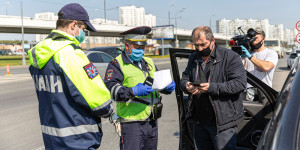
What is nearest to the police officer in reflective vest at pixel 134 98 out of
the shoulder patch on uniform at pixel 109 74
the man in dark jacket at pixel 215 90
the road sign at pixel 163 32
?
the shoulder patch on uniform at pixel 109 74

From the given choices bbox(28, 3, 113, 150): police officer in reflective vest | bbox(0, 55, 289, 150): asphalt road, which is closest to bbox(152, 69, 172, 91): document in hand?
bbox(28, 3, 113, 150): police officer in reflective vest

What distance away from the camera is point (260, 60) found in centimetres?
394

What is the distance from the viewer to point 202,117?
9.03 ft

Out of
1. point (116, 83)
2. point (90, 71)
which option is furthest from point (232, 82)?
point (90, 71)

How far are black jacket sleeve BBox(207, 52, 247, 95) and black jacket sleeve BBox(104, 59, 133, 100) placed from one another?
2.53ft

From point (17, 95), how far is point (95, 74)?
906 centimetres

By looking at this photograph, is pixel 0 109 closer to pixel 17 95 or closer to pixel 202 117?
pixel 17 95

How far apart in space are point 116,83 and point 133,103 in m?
0.26

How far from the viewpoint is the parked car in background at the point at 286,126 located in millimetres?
1232

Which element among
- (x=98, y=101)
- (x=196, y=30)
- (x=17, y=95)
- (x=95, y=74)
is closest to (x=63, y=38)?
(x=95, y=74)

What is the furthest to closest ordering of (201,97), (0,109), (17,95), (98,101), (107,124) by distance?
(17,95), (0,109), (107,124), (201,97), (98,101)

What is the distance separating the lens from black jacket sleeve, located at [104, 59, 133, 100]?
2.75 metres

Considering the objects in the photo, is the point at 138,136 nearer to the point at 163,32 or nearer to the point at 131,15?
the point at 163,32

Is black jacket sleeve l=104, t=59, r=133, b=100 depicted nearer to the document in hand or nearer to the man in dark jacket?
the document in hand
